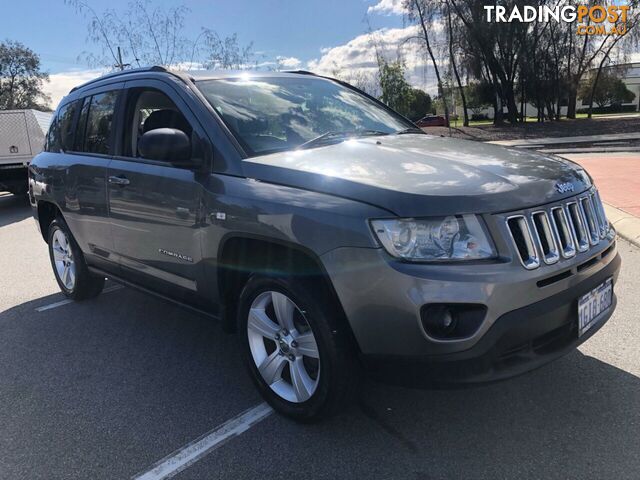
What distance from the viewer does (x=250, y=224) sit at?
2830 millimetres

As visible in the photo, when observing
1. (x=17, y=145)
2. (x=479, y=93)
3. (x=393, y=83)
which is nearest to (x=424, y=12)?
(x=393, y=83)

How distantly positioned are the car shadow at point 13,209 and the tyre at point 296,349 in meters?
9.84

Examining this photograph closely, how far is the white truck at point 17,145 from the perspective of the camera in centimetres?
1295

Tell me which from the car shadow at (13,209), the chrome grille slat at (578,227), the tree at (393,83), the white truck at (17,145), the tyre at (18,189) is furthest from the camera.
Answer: the tree at (393,83)

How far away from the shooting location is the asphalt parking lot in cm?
256

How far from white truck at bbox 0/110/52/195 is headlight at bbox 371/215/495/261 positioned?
13.1 m

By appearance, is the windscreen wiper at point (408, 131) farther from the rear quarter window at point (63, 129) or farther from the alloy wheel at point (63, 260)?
the alloy wheel at point (63, 260)

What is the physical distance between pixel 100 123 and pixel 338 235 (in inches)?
111

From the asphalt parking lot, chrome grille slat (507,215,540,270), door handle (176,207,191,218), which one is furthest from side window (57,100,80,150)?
chrome grille slat (507,215,540,270)

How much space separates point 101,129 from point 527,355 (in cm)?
356

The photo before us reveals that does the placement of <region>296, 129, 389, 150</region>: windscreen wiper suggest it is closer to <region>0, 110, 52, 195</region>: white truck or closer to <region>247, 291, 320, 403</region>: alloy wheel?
<region>247, 291, 320, 403</region>: alloy wheel

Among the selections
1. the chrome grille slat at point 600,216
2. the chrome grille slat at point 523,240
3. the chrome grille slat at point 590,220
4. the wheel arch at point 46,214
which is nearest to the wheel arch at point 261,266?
the chrome grille slat at point 523,240

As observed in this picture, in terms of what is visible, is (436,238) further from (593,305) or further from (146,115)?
(146,115)

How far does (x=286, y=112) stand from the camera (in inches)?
139
